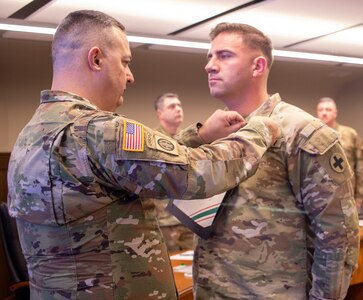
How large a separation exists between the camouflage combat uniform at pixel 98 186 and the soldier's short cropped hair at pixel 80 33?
0.12 m

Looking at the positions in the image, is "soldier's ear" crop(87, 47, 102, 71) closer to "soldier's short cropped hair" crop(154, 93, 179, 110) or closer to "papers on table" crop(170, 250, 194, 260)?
"papers on table" crop(170, 250, 194, 260)

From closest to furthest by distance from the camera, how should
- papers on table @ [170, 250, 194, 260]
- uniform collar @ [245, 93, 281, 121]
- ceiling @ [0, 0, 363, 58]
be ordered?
uniform collar @ [245, 93, 281, 121]
papers on table @ [170, 250, 194, 260]
ceiling @ [0, 0, 363, 58]

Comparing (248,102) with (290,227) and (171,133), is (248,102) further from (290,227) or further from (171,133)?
(171,133)

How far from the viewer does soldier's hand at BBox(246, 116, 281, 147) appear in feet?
4.26

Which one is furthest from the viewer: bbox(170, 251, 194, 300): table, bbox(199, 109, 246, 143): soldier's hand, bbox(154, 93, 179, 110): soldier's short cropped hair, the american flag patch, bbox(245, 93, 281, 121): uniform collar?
bbox(154, 93, 179, 110): soldier's short cropped hair

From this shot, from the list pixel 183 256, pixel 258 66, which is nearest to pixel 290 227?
pixel 258 66

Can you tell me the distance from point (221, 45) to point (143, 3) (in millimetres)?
1351

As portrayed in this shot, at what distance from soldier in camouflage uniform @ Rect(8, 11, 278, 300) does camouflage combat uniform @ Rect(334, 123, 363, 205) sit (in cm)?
175

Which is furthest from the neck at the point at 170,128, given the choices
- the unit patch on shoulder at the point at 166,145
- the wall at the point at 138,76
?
the unit patch on shoulder at the point at 166,145

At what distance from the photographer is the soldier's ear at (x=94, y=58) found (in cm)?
128

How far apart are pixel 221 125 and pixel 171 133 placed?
206 cm

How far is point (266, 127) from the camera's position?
4.35ft

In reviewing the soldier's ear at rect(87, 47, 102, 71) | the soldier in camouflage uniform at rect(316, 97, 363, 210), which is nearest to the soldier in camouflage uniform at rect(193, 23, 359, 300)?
the soldier's ear at rect(87, 47, 102, 71)

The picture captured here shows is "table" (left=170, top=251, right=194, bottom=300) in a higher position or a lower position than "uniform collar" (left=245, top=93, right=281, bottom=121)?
lower
